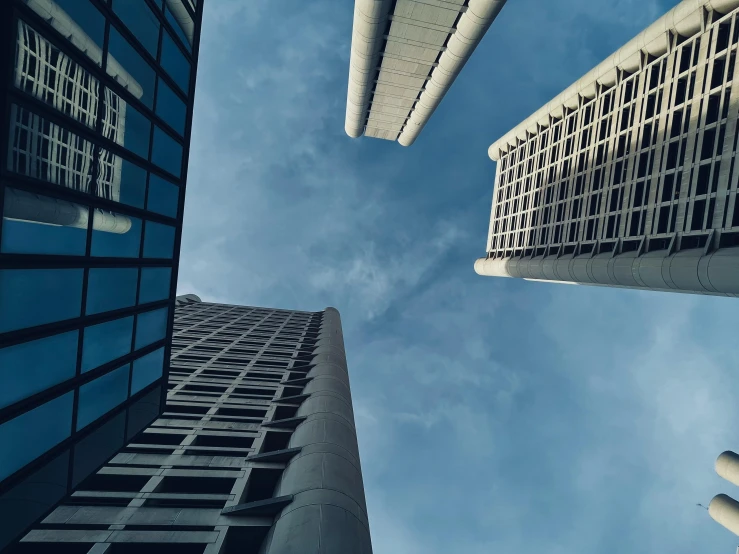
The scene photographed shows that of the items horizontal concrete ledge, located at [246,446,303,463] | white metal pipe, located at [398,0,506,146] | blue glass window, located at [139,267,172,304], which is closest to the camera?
blue glass window, located at [139,267,172,304]

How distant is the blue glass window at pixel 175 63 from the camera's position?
1722 cm

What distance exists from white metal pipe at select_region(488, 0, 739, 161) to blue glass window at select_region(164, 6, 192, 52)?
1587 inches

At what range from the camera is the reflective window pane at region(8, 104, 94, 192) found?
386 inches


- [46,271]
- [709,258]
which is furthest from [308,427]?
[709,258]

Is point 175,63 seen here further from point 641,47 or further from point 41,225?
point 641,47

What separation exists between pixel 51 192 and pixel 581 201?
52.4m

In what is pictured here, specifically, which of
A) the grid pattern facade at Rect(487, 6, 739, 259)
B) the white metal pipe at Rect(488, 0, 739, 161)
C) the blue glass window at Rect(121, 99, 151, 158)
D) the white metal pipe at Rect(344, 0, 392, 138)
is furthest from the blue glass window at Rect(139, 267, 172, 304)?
the white metal pipe at Rect(488, 0, 739, 161)

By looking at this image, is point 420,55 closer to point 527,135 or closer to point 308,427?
point 527,135

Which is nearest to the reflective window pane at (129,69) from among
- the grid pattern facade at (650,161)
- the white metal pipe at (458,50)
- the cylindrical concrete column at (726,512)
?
the white metal pipe at (458,50)

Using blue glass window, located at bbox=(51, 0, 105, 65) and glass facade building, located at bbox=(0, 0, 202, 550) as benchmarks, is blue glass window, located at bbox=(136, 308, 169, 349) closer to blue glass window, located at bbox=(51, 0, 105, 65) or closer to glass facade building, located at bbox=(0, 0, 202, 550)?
glass facade building, located at bbox=(0, 0, 202, 550)

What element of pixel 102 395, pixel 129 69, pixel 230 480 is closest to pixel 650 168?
pixel 129 69

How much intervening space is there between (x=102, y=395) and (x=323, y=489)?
29.5ft

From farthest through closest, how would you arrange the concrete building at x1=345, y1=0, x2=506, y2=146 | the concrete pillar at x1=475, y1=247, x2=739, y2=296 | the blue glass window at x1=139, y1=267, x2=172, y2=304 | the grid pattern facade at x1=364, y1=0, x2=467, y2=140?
the grid pattern facade at x1=364, y1=0, x2=467, y2=140 → the concrete building at x1=345, y1=0, x2=506, y2=146 → the concrete pillar at x1=475, y1=247, x2=739, y2=296 → the blue glass window at x1=139, y1=267, x2=172, y2=304

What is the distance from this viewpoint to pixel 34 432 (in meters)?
11.6
